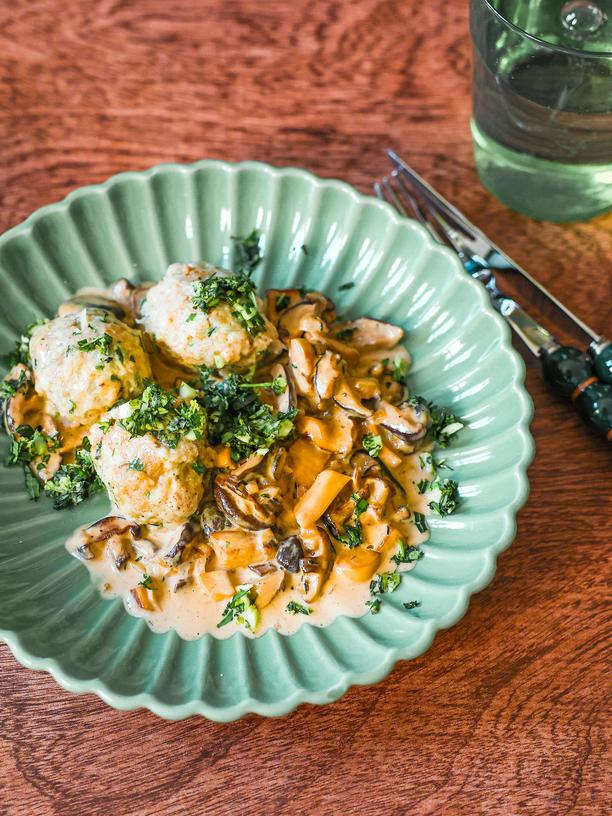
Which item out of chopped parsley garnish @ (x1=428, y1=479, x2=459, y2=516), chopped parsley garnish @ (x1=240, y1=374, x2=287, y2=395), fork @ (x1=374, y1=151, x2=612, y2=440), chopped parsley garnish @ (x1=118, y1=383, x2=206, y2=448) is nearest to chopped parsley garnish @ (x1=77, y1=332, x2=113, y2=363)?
chopped parsley garnish @ (x1=118, y1=383, x2=206, y2=448)

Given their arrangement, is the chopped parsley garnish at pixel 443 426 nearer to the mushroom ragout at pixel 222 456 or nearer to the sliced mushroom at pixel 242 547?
the mushroom ragout at pixel 222 456

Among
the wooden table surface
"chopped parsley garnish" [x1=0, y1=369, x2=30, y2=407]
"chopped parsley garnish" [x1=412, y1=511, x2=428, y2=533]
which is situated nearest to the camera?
the wooden table surface

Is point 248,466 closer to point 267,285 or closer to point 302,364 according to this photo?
point 302,364

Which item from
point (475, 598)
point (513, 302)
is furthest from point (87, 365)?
point (513, 302)

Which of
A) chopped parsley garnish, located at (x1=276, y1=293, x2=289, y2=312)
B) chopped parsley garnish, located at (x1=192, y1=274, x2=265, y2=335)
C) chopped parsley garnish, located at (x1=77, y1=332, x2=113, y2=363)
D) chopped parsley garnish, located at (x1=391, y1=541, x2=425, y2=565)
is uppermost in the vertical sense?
chopped parsley garnish, located at (x1=192, y1=274, x2=265, y2=335)

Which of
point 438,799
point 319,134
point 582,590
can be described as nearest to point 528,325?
point 582,590

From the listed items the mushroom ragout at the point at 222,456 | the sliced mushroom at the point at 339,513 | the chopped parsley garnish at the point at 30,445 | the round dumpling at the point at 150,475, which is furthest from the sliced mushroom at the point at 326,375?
the chopped parsley garnish at the point at 30,445

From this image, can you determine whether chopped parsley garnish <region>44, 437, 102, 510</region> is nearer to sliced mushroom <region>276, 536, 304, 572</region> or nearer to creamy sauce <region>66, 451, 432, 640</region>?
creamy sauce <region>66, 451, 432, 640</region>
